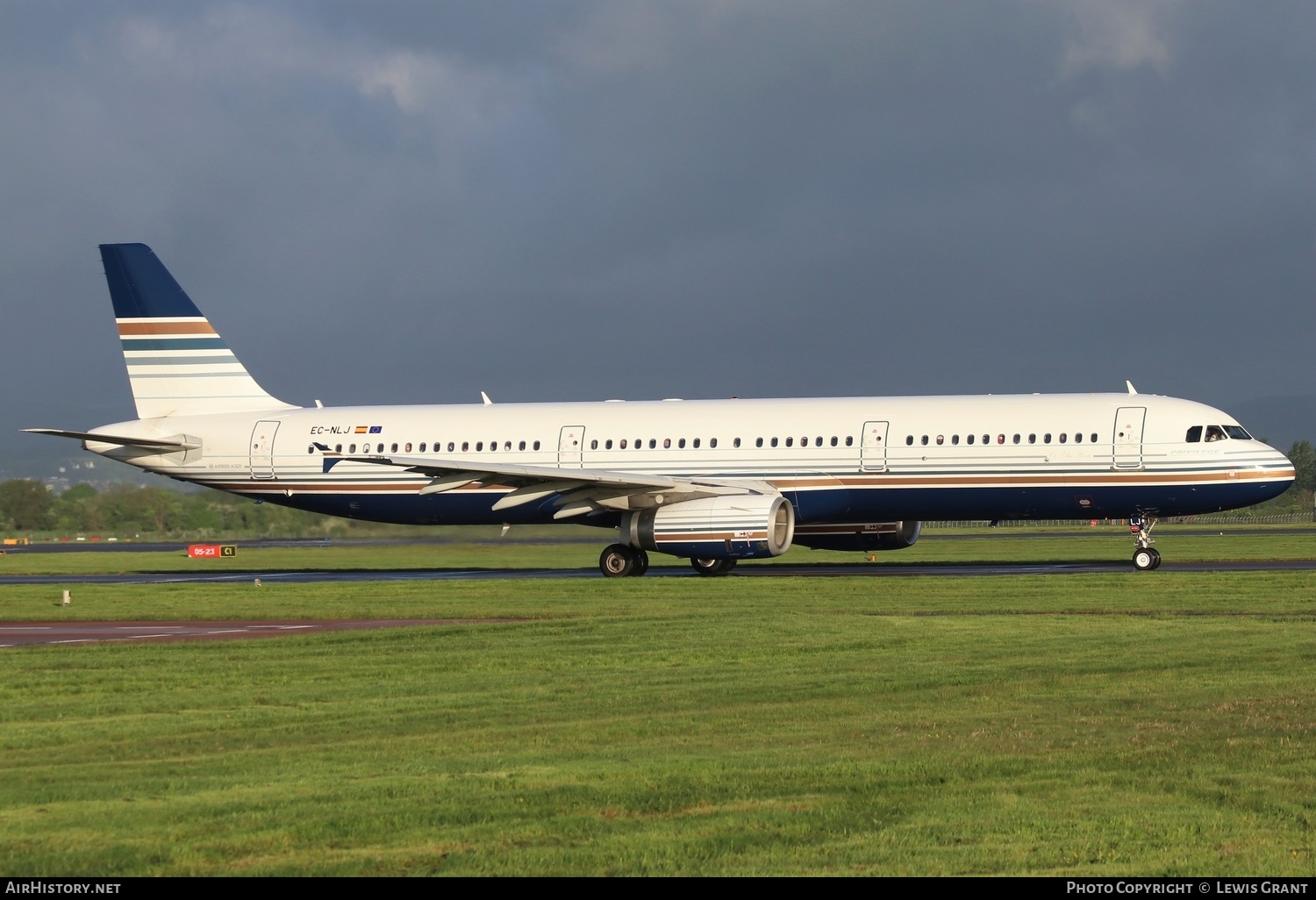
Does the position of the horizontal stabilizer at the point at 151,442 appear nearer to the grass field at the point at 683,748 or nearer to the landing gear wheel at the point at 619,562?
the landing gear wheel at the point at 619,562

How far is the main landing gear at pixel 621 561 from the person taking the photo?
35906 millimetres

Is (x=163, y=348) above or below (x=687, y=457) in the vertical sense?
above

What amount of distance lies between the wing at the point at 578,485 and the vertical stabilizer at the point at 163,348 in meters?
7.55

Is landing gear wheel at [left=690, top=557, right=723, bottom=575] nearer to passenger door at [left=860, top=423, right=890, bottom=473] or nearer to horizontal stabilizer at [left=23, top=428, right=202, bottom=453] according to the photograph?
passenger door at [left=860, top=423, right=890, bottom=473]

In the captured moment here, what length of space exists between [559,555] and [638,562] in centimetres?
1189

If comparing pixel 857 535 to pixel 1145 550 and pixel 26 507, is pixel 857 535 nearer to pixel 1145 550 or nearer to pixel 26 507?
pixel 1145 550

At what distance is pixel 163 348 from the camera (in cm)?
4209

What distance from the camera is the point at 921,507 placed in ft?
114

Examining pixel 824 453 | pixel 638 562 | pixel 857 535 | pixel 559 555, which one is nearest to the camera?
pixel 824 453

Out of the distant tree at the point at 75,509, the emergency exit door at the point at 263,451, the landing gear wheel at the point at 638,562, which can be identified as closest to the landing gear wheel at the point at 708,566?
the landing gear wheel at the point at 638,562

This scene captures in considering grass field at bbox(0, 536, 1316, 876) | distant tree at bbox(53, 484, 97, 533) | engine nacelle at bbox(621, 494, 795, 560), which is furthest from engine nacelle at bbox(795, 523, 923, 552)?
distant tree at bbox(53, 484, 97, 533)

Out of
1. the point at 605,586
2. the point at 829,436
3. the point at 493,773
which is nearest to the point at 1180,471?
the point at 829,436

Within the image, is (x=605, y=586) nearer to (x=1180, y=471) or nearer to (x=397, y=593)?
(x=397, y=593)

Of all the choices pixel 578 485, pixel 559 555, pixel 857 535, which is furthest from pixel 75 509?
pixel 857 535
